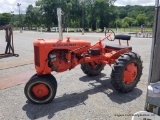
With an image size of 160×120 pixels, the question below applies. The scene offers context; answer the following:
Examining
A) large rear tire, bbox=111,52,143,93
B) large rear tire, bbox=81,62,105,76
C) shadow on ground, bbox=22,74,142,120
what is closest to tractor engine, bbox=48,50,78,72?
shadow on ground, bbox=22,74,142,120

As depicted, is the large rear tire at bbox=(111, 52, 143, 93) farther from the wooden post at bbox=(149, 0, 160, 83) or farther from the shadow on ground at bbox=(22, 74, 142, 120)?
the wooden post at bbox=(149, 0, 160, 83)

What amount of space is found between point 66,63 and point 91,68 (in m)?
1.67

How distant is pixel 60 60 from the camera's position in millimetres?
4785

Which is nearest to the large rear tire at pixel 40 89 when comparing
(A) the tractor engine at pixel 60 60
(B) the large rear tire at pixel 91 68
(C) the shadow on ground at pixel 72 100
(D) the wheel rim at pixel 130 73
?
(C) the shadow on ground at pixel 72 100

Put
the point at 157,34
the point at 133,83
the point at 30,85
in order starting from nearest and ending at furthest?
the point at 157,34
the point at 30,85
the point at 133,83

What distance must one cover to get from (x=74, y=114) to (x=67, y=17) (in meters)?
51.1

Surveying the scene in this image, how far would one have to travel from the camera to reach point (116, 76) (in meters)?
4.76

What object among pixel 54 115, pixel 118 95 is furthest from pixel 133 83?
pixel 54 115

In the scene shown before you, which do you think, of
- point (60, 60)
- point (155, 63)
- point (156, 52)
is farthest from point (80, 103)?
point (156, 52)

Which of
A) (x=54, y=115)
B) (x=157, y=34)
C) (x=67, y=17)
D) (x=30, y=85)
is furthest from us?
(x=67, y=17)

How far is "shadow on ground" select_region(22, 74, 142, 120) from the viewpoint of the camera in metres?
4.18

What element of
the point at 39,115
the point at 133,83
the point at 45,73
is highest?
the point at 45,73

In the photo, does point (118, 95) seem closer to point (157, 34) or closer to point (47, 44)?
point (47, 44)

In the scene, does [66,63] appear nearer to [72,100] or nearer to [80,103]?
[72,100]
